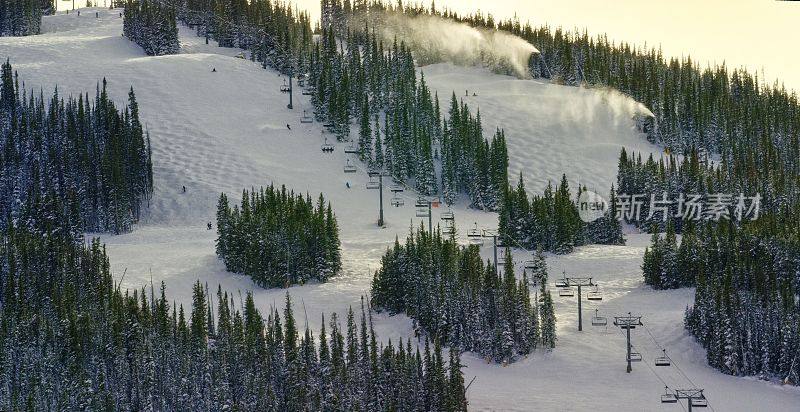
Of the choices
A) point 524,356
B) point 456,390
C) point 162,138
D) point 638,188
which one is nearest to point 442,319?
point 524,356

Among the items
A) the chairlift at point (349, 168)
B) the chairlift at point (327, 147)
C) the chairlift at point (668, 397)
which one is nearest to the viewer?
the chairlift at point (668, 397)

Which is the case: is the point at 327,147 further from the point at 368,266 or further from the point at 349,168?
the point at 368,266

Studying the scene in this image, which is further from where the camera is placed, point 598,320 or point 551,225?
point 551,225

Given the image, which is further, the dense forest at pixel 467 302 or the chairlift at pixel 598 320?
the dense forest at pixel 467 302

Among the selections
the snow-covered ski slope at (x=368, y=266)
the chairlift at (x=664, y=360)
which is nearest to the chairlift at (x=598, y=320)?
the snow-covered ski slope at (x=368, y=266)

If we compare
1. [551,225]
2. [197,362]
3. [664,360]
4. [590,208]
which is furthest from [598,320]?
[590,208]

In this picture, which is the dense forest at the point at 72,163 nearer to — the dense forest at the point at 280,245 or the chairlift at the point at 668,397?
the dense forest at the point at 280,245

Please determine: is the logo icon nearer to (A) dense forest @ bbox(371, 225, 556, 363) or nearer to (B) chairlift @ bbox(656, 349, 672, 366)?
(A) dense forest @ bbox(371, 225, 556, 363)

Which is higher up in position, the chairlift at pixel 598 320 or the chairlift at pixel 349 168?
the chairlift at pixel 349 168
